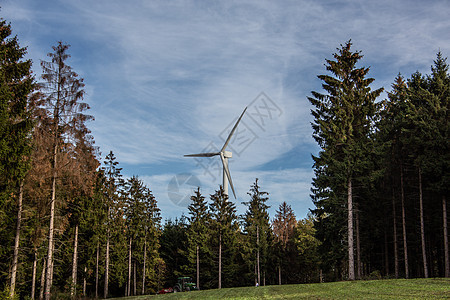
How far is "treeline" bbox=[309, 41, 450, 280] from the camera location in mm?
30422

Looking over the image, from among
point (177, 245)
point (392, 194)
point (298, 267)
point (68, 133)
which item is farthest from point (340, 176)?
point (177, 245)

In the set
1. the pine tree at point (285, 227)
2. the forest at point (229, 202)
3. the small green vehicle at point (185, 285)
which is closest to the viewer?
the forest at point (229, 202)

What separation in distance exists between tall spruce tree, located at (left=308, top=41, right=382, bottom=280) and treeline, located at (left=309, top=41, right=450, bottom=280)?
0.26 ft

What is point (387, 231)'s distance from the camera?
40781mm

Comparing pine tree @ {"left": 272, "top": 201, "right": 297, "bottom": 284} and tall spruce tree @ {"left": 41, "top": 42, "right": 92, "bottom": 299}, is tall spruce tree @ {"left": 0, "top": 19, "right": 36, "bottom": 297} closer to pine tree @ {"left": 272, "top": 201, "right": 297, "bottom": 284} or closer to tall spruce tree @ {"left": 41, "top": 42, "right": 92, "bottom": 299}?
tall spruce tree @ {"left": 41, "top": 42, "right": 92, "bottom": 299}

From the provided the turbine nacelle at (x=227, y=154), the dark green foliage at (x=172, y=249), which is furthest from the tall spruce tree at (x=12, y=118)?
the dark green foliage at (x=172, y=249)

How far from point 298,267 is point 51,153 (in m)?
52.6

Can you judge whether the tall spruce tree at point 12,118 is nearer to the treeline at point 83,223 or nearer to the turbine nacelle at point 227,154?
the treeline at point 83,223

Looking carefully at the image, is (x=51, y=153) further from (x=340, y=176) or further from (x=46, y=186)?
(x=340, y=176)

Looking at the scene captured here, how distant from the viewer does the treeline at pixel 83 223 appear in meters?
20.4

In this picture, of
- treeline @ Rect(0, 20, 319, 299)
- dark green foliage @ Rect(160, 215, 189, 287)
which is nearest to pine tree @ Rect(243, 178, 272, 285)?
treeline @ Rect(0, 20, 319, 299)

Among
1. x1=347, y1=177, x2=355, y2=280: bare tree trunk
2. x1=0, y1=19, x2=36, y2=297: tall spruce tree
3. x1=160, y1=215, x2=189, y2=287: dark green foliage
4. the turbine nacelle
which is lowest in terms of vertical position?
x1=160, y1=215, x2=189, y2=287: dark green foliage

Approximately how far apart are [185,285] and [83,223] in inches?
888

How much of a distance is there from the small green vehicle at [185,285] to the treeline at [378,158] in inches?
925
